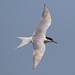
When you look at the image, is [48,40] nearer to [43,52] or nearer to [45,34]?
[45,34]

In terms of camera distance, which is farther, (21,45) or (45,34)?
(45,34)

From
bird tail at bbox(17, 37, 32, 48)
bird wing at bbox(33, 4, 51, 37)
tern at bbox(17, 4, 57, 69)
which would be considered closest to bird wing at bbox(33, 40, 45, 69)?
tern at bbox(17, 4, 57, 69)

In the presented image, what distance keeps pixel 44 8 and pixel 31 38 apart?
4.82 feet

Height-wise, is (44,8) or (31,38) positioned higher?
(44,8)

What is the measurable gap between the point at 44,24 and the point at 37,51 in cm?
214

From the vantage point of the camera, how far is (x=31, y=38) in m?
8.52

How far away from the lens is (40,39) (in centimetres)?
832

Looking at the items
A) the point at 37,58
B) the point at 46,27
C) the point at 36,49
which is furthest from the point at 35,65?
the point at 46,27

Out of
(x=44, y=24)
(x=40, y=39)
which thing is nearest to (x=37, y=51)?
(x=40, y=39)

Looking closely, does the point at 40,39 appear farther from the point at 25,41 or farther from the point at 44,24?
the point at 44,24

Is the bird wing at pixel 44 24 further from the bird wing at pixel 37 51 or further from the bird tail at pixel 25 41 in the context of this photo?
the bird wing at pixel 37 51

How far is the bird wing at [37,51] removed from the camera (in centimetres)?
674

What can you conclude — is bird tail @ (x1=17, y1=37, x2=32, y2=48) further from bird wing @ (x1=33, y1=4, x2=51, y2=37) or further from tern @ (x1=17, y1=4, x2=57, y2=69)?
Answer: bird wing @ (x1=33, y1=4, x2=51, y2=37)

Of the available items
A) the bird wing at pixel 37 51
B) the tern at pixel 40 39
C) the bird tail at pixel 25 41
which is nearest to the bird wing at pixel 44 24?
the tern at pixel 40 39
